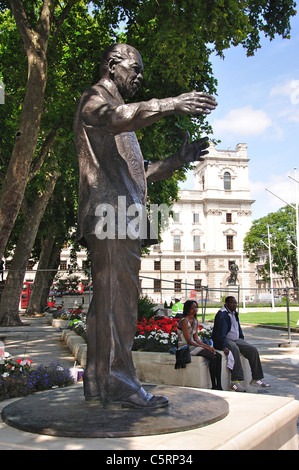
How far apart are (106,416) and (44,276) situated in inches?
745

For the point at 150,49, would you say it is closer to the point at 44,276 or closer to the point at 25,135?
the point at 25,135

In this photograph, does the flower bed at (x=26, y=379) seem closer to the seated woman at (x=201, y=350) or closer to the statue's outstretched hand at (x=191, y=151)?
the seated woman at (x=201, y=350)

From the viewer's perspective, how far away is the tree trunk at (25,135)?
11.0 m

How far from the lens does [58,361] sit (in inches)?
333

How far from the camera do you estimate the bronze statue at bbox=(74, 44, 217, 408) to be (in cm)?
296

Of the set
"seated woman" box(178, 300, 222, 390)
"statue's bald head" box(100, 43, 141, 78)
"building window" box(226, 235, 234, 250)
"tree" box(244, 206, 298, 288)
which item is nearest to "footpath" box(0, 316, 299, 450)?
"seated woman" box(178, 300, 222, 390)

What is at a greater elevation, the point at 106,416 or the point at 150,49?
the point at 150,49

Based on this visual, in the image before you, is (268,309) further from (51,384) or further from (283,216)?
(51,384)

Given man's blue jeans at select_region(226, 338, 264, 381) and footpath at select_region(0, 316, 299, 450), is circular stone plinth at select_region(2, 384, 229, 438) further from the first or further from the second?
man's blue jeans at select_region(226, 338, 264, 381)

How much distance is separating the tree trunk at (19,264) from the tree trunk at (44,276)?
2.34m

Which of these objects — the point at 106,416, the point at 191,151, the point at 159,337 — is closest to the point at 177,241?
the point at 159,337

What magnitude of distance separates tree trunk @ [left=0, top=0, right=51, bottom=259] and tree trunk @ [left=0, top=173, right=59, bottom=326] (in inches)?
142
